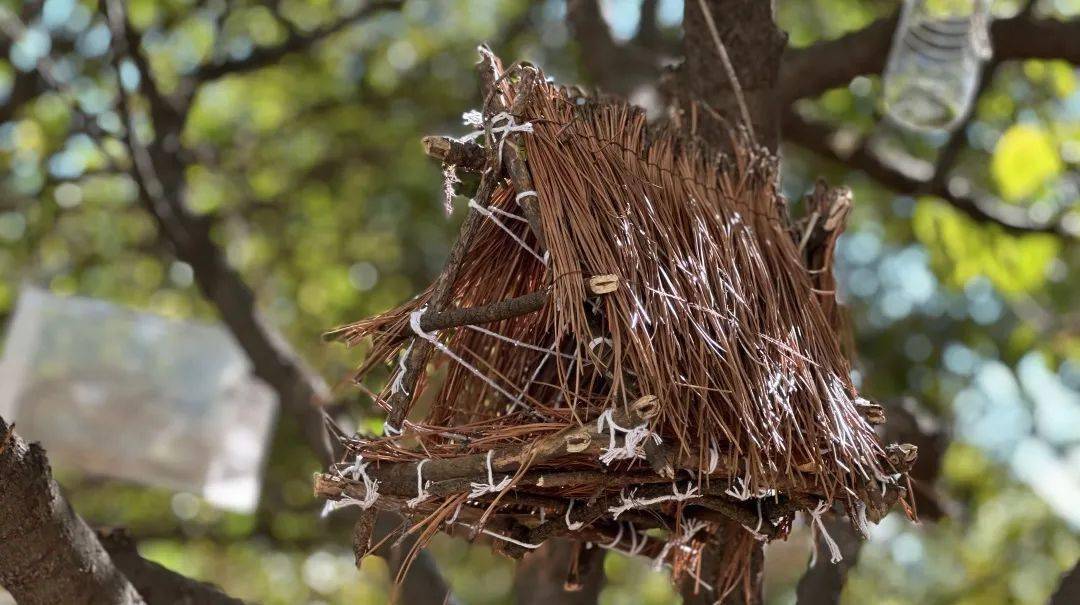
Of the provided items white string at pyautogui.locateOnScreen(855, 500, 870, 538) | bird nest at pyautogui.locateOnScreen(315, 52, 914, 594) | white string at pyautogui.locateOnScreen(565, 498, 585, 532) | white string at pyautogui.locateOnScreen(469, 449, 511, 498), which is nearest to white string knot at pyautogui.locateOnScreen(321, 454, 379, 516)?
bird nest at pyautogui.locateOnScreen(315, 52, 914, 594)

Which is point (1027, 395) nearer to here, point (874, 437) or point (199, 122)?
point (874, 437)

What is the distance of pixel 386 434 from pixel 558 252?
267 millimetres

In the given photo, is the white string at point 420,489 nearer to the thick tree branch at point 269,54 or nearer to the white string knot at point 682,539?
the white string knot at point 682,539

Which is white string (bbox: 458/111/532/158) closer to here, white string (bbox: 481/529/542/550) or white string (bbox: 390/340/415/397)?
white string (bbox: 390/340/415/397)

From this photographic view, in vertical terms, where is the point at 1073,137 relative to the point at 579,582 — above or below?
below

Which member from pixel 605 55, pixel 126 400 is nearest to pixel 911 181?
pixel 605 55

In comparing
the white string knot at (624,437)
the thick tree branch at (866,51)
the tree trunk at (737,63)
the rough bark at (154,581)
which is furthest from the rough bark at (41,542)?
the thick tree branch at (866,51)

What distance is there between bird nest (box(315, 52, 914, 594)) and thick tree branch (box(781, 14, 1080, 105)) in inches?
44.8

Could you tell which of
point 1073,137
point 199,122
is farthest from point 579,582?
point 199,122

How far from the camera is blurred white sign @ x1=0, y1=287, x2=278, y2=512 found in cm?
294

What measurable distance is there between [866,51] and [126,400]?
197cm

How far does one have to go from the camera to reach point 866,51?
2.60m

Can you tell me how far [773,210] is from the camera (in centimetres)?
160

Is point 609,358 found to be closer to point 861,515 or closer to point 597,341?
point 597,341
